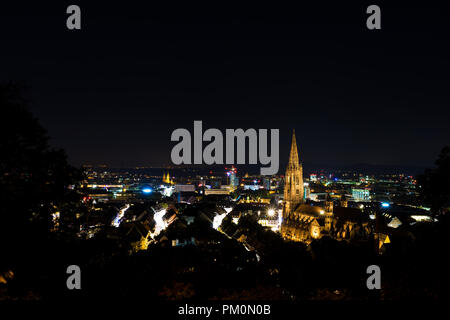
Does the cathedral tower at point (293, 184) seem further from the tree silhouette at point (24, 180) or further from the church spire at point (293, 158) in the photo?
the tree silhouette at point (24, 180)

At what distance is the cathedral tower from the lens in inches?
2283

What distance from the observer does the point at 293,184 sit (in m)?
58.5

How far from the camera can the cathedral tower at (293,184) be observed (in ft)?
190

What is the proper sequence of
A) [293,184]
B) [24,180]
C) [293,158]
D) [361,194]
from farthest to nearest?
[361,194] < [293,158] < [293,184] < [24,180]

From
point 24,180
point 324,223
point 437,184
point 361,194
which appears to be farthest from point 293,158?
point 361,194

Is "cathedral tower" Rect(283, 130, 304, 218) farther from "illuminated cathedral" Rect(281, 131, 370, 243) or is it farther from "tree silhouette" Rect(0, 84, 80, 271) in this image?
"tree silhouette" Rect(0, 84, 80, 271)

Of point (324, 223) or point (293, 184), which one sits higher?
point (293, 184)

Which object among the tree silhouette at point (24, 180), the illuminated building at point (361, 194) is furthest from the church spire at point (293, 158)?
the illuminated building at point (361, 194)

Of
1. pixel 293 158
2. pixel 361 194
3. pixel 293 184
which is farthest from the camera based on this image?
pixel 361 194

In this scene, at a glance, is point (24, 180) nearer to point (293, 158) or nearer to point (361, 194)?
point (293, 158)

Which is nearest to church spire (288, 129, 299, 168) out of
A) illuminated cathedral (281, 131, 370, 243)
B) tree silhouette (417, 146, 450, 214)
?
illuminated cathedral (281, 131, 370, 243)

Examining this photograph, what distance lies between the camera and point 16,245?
977 centimetres
